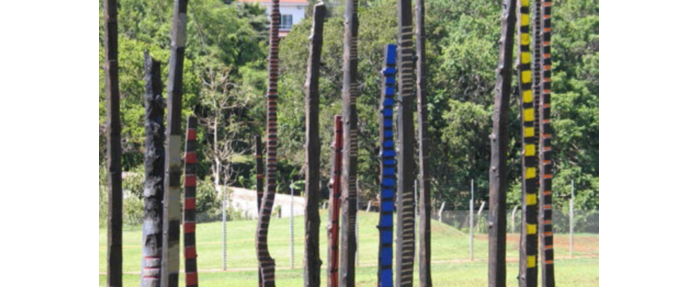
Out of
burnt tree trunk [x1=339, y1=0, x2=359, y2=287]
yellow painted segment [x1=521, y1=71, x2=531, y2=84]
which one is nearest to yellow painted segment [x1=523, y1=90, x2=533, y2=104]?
yellow painted segment [x1=521, y1=71, x2=531, y2=84]

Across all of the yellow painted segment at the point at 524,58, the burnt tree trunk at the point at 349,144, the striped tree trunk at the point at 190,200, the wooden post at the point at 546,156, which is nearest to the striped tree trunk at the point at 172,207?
the striped tree trunk at the point at 190,200

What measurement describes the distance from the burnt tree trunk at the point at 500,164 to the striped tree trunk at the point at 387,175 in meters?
0.81

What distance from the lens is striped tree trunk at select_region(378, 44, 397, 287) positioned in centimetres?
930

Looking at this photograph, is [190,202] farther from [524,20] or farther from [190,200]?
[524,20]

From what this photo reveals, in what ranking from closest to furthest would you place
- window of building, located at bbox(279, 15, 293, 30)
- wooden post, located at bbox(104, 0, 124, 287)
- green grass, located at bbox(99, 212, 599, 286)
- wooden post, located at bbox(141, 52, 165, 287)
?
wooden post, located at bbox(141, 52, 165, 287)
wooden post, located at bbox(104, 0, 124, 287)
green grass, located at bbox(99, 212, 599, 286)
window of building, located at bbox(279, 15, 293, 30)

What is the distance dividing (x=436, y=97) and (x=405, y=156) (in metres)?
23.0

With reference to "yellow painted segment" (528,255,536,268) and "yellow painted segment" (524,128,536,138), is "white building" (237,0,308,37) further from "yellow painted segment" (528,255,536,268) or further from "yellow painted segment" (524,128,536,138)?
"yellow painted segment" (528,255,536,268)

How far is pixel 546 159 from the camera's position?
37.7ft

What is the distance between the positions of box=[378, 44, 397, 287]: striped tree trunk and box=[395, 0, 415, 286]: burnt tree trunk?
0.09m

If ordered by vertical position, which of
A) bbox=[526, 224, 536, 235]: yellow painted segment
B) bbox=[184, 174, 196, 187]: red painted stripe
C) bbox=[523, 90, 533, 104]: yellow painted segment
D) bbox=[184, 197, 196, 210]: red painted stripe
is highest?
bbox=[523, 90, 533, 104]: yellow painted segment

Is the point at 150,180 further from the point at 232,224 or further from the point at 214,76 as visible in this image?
the point at 214,76

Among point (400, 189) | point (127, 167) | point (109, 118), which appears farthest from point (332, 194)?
point (127, 167)

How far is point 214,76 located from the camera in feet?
114

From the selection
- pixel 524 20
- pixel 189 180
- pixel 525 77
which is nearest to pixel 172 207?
→ pixel 189 180
